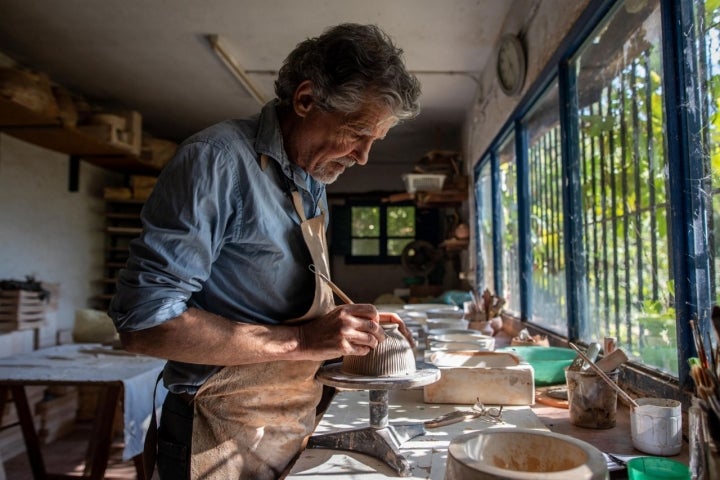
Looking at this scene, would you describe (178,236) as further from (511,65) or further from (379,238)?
(379,238)

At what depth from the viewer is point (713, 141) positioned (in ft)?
4.83

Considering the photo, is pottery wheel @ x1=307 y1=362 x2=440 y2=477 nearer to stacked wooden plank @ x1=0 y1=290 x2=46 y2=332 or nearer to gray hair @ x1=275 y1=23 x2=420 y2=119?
gray hair @ x1=275 y1=23 x2=420 y2=119

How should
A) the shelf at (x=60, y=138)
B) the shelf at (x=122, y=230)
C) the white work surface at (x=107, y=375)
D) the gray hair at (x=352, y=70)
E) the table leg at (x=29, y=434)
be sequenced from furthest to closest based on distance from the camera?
1. the shelf at (x=122, y=230)
2. the shelf at (x=60, y=138)
3. the table leg at (x=29, y=434)
4. the white work surface at (x=107, y=375)
5. the gray hair at (x=352, y=70)

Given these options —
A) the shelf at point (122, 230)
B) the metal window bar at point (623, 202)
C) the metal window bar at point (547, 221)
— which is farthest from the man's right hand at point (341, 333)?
the shelf at point (122, 230)

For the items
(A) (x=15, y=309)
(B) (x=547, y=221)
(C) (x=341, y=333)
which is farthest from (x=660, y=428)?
(A) (x=15, y=309)

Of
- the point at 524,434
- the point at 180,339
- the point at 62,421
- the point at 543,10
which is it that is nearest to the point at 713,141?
the point at 524,434

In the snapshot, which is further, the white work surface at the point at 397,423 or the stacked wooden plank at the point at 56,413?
the stacked wooden plank at the point at 56,413

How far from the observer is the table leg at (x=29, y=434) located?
3.44 m

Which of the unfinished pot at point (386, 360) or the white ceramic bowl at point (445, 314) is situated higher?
the unfinished pot at point (386, 360)

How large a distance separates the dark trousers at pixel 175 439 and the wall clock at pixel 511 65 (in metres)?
3.08

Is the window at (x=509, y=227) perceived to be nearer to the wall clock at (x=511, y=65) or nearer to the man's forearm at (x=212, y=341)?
the wall clock at (x=511, y=65)

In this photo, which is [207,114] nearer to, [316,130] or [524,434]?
[316,130]

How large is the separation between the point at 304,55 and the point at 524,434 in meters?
1.10

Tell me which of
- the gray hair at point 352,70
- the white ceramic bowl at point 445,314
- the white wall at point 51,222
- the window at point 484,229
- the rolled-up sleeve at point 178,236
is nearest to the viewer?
A: the rolled-up sleeve at point 178,236
